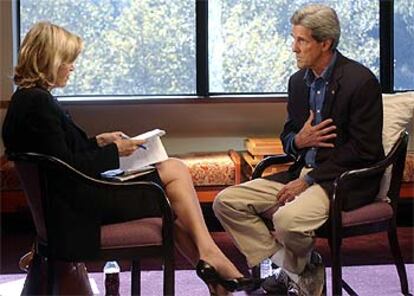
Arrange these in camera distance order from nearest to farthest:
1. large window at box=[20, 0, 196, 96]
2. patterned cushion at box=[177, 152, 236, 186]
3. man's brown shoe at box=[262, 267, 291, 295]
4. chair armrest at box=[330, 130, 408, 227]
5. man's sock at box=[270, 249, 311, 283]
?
chair armrest at box=[330, 130, 408, 227] → man's sock at box=[270, 249, 311, 283] → man's brown shoe at box=[262, 267, 291, 295] → patterned cushion at box=[177, 152, 236, 186] → large window at box=[20, 0, 196, 96]

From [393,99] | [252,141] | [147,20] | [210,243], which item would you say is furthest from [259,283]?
[147,20]

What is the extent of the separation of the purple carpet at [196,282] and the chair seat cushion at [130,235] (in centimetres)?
78

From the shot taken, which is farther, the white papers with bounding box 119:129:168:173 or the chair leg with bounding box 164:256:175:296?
the white papers with bounding box 119:129:168:173

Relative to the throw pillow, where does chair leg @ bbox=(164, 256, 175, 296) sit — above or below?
below

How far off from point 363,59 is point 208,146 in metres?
1.22

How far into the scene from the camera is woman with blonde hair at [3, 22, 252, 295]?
2.59m

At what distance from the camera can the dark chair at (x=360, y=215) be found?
9.48 feet

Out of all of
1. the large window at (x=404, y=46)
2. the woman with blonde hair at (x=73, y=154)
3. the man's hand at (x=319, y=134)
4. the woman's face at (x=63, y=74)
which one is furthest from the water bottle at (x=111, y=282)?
the large window at (x=404, y=46)

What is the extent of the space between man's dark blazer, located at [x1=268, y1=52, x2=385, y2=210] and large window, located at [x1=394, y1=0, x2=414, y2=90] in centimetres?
206

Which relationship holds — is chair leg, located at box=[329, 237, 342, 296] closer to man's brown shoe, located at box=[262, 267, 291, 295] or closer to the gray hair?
man's brown shoe, located at box=[262, 267, 291, 295]

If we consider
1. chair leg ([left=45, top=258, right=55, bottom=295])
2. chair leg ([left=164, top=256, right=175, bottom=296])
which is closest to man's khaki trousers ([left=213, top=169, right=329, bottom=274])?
chair leg ([left=164, top=256, right=175, bottom=296])

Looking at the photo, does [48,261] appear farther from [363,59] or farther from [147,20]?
[363,59]

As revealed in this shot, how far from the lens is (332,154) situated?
3.00m

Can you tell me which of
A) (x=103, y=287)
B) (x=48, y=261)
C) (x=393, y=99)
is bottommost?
(x=103, y=287)
